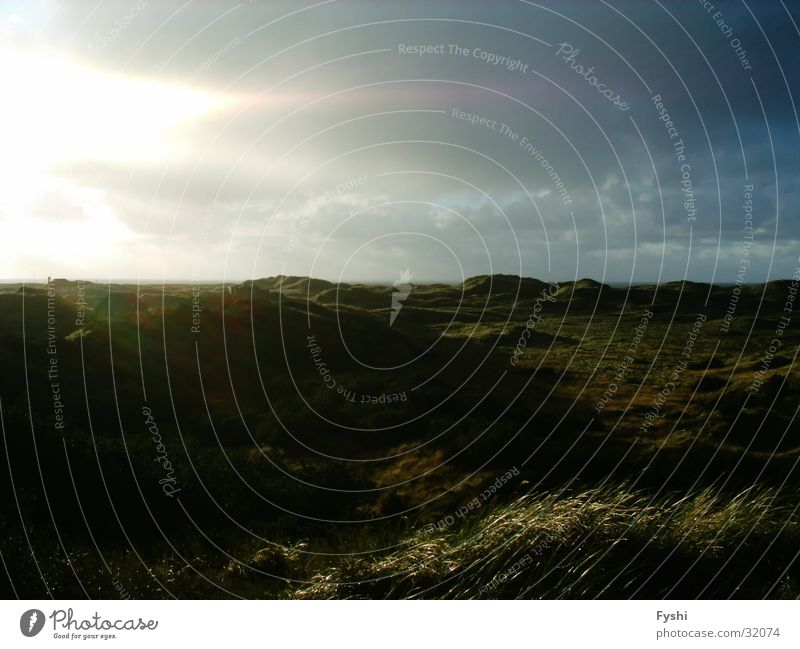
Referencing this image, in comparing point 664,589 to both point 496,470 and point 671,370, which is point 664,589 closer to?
point 496,470

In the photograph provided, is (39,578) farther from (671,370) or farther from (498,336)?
(671,370)

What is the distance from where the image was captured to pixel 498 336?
511 inches

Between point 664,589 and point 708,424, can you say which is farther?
point 708,424

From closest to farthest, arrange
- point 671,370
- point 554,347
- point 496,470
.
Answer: point 496,470 → point 671,370 → point 554,347

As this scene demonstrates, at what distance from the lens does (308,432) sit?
10109 millimetres

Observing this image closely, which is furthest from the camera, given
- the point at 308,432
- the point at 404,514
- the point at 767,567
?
the point at 308,432

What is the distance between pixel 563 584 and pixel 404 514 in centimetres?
230

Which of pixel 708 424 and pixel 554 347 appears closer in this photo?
pixel 708 424

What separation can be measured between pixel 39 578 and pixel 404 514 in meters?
4.68

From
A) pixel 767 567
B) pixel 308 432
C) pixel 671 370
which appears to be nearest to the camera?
pixel 767 567
